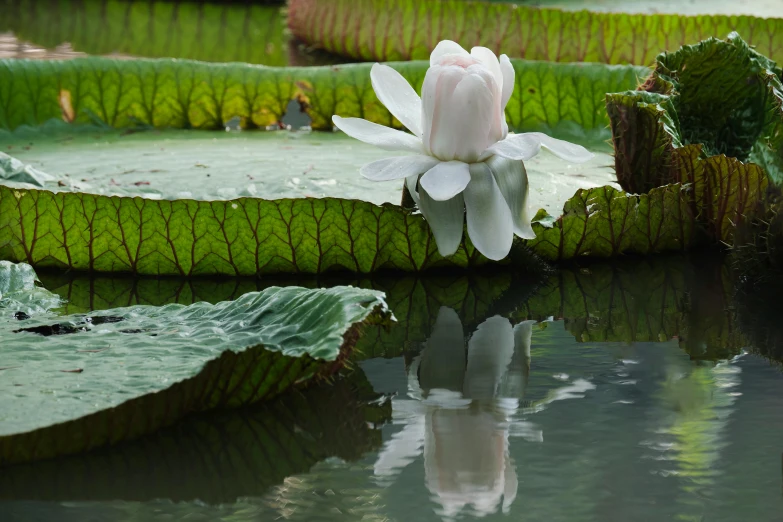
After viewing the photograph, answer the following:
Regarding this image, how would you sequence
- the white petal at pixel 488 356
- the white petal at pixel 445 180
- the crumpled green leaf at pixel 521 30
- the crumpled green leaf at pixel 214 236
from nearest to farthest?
the white petal at pixel 488 356
the white petal at pixel 445 180
the crumpled green leaf at pixel 214 236
the crumpled green leaf at pixel 521 30

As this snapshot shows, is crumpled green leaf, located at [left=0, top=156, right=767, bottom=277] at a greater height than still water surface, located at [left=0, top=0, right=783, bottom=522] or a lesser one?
greater

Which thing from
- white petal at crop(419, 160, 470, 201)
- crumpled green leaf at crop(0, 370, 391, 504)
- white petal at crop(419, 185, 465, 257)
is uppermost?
white petal at crop(419, 160, 470, 201)

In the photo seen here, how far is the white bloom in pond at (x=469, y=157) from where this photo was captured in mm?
1172

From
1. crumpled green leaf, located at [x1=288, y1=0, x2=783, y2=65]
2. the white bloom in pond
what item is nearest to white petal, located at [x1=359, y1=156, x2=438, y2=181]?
the white bloom in pond

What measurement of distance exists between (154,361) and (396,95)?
56 cm

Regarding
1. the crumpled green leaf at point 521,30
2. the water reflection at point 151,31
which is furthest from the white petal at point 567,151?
the water reflection at point 151,31

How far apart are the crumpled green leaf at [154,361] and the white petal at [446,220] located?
0.27 metres

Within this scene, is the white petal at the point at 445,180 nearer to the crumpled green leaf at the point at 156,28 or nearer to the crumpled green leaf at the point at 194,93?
the crumpled green leaf at the point at 194,93

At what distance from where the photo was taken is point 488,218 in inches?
46.4

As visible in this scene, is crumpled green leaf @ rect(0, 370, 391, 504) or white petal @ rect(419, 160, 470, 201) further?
white petal @ rect(419, 160, 470, 201)

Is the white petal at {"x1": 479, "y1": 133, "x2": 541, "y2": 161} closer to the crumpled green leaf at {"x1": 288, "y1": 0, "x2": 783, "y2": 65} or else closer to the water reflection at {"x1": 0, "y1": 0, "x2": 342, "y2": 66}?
the crumpled green leaf at {"x1": 288, "y1": 0, "x2": 783, "y2": 65}

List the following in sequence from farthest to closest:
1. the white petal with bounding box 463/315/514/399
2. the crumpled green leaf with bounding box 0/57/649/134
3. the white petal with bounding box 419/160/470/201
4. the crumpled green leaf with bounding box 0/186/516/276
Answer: the crumpled green leaf with bounding box 0/57/649/134 < the crumpled green leaf with bounding box 0/186/516/276 < the white petal with bounding box 419/160/470/201 < the white petal with bounding box 463/315/514/399

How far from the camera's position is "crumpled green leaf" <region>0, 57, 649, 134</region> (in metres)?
2.01

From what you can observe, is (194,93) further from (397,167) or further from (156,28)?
(156,28)
